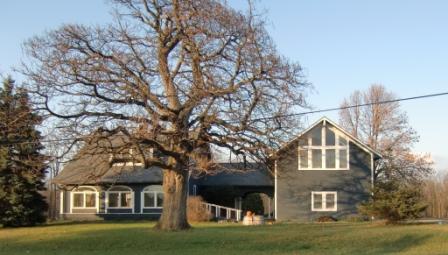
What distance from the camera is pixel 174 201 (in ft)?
98.8

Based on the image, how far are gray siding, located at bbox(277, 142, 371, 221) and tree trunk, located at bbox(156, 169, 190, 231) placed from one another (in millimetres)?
16129

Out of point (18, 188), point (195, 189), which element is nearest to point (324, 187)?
point (195, 189)

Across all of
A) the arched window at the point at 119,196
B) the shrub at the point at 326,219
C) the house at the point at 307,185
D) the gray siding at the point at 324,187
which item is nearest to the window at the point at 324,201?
the house at the point at 307,185

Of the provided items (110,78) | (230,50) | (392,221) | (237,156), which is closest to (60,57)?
(110,78)

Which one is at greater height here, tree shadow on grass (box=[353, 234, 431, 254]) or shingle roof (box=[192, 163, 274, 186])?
shingle roof (box=[192, 163, 274, 186])

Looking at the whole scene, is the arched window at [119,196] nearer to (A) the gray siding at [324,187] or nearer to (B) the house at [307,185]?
(B) the house at [307,185]

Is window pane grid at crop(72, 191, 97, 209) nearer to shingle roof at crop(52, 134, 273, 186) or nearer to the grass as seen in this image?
shingle roof at crop(52, 134, 273, 186)

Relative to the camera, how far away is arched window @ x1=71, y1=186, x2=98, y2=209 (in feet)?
Result: 165

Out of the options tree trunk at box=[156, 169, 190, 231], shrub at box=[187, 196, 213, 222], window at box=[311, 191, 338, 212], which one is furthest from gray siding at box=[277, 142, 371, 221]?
tree trunk at box=[156, 169, 190, 231]

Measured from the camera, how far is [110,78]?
27.0m

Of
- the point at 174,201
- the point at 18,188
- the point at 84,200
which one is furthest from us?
the point at 84,200

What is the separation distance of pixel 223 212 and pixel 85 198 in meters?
11.3

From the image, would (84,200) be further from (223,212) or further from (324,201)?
(324,201)

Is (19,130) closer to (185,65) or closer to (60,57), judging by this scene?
(60,57)
